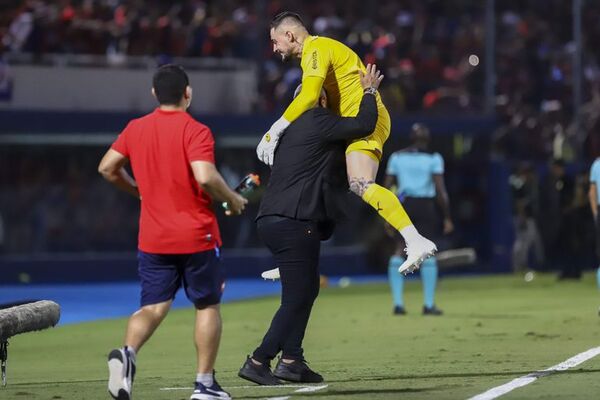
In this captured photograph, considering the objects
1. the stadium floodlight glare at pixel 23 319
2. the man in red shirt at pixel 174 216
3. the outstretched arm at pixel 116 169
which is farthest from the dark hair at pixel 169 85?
the stadium floodlight glare at pixel 23 319

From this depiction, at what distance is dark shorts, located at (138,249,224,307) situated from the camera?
8109mm

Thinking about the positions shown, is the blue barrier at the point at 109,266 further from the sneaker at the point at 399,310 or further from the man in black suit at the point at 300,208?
the man in black suit at the point at 300,208

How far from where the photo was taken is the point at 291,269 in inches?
362

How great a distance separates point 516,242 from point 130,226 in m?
8.10

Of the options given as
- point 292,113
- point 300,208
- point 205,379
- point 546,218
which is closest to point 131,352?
point 205,379

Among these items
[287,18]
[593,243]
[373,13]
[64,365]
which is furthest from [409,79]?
[287,18]

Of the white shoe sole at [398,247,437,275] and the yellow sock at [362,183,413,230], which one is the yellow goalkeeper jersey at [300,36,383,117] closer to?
the yellow sock at [362,183,413,230]

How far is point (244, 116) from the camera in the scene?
2931 centimetres

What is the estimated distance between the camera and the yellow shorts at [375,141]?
9.79m

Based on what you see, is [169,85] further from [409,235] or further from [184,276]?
[409,235]

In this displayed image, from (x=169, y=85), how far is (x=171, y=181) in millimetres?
545

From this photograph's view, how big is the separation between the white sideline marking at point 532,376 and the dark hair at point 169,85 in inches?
96.5

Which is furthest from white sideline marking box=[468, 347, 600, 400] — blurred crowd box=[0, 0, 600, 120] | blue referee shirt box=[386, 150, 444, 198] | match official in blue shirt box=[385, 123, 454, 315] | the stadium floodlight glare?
blurred crowd box=[0, 0, 600, 120]

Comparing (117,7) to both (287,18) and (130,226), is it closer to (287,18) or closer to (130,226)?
(130,226)
